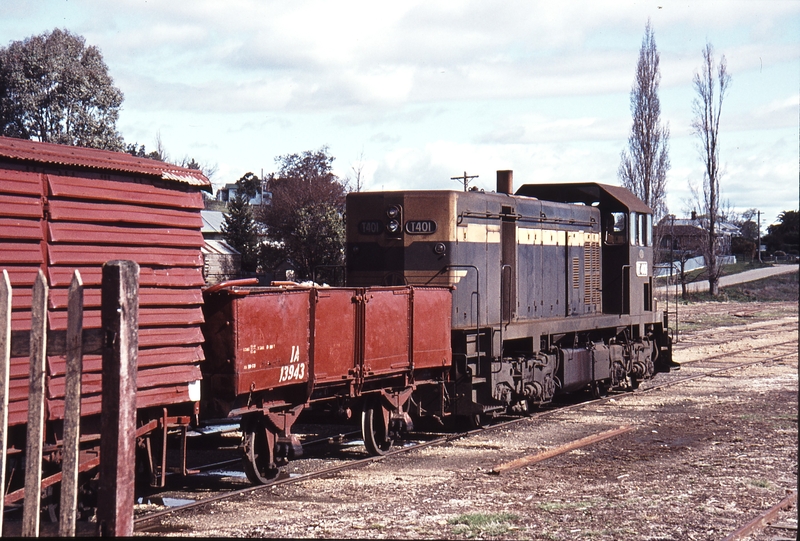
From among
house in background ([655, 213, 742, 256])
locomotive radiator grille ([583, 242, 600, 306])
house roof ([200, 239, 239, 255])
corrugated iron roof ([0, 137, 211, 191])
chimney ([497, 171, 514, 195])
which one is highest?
house in background ([655, 213, 742, 256])

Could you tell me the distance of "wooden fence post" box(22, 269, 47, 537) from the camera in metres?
4.57

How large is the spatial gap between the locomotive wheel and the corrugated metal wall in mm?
1453

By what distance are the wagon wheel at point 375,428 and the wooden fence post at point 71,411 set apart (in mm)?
6671

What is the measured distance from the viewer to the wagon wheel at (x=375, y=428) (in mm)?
11281

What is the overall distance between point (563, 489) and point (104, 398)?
582cm

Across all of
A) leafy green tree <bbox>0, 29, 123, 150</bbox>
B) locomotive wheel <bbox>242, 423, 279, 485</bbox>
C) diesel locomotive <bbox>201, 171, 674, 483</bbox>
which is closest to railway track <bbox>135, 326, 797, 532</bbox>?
locomotive wheel <bbox>242, 423, 279, 485</bbox>

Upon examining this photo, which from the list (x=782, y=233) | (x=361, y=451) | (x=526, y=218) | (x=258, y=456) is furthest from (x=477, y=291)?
(x=782, y=233)

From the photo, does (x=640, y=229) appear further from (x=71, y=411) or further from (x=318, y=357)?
(x=71, y=411)

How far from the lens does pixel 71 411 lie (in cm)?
468

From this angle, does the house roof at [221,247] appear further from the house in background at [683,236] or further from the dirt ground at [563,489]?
the dirt ground at [563,489]

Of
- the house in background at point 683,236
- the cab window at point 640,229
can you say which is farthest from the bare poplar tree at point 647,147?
the cab window at point 640,229

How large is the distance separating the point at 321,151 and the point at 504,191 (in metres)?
38.1

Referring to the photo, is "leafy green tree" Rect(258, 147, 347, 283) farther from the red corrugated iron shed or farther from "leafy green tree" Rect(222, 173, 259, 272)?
the red corrugated iron shed

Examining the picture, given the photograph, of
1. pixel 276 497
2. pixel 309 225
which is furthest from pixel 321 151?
pixel 276 497
